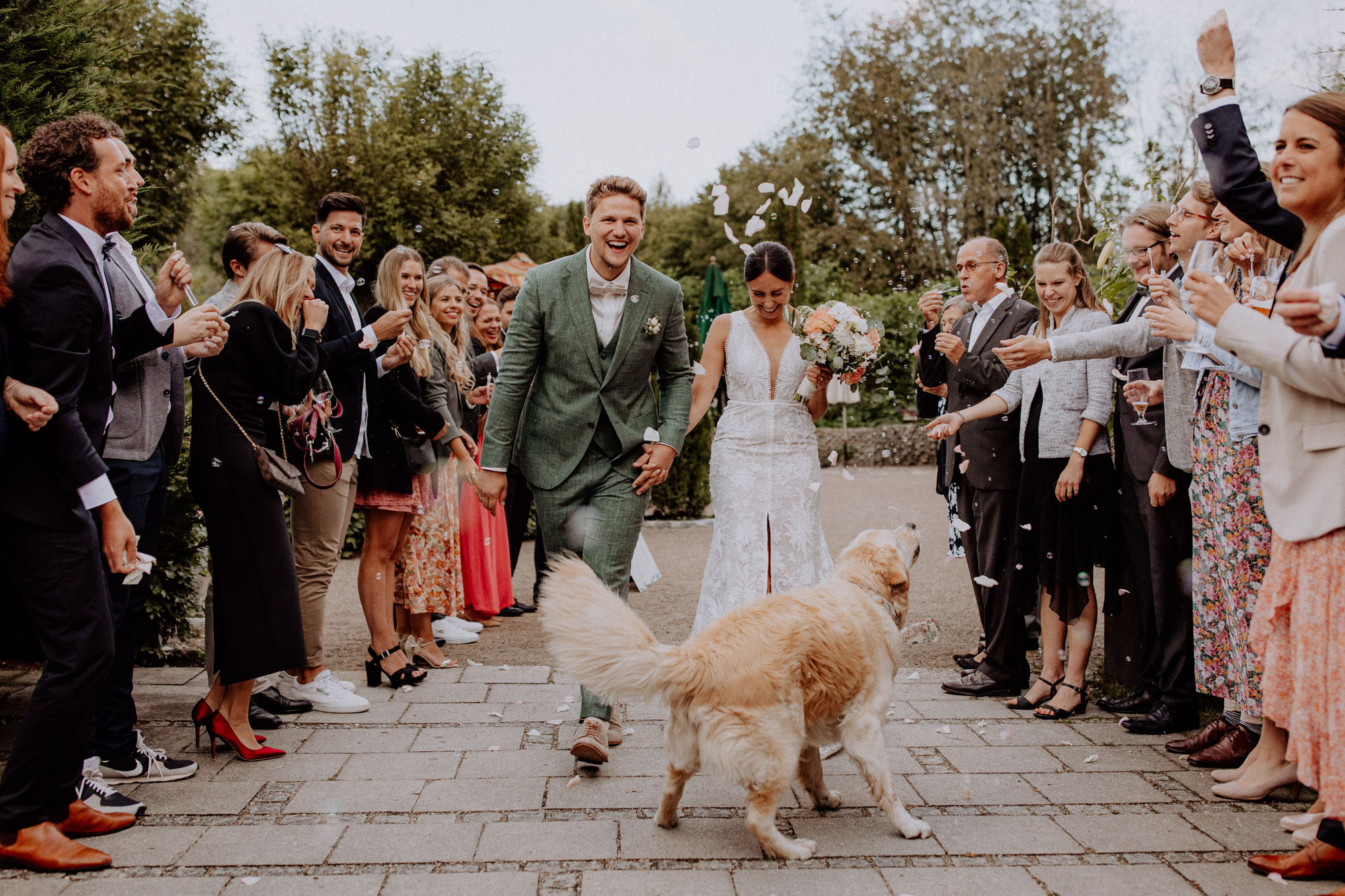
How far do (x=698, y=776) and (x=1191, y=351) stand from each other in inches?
115

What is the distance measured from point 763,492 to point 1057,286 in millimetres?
2064

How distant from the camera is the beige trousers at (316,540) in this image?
Result: 197 inches

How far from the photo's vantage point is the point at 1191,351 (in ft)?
13.5

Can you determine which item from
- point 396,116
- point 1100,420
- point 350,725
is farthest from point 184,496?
point 396,116

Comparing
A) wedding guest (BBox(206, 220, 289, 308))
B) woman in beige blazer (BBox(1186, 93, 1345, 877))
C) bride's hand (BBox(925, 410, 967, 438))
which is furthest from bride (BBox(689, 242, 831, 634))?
wedding guest (BBox(206, 220, 289, 308))

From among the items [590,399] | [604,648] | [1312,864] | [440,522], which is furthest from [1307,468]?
[440,522]

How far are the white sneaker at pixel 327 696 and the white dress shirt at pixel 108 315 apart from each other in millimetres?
1775

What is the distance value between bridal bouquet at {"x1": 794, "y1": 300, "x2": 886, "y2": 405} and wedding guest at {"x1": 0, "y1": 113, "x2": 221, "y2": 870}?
3.17 metres

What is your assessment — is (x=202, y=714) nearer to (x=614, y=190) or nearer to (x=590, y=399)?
(x=590, y=399)

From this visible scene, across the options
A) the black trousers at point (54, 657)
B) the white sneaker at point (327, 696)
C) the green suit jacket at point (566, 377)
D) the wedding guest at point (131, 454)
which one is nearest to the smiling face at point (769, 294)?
the green suit jacket at point (566, 377)

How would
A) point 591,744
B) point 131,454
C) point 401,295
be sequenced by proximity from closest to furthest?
point 131,454 < point 591,744 < point 401,295

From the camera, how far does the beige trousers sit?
16.4 ft

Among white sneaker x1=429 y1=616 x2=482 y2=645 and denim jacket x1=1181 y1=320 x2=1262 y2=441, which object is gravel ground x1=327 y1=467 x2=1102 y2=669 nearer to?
white sneaker x1=429 y1=616 x2=482 y2=645

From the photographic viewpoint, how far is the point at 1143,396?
4551mm
